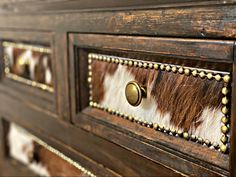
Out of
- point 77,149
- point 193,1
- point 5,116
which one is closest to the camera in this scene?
point 193,1

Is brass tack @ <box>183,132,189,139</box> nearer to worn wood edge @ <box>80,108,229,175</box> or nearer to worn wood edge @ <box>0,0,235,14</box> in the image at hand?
worn wood edge @ <box>80,108,229,175</box>

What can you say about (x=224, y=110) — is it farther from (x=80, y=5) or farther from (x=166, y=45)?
(x=80, y=5)

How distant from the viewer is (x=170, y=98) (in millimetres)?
407

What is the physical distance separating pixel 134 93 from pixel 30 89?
314 millimetres

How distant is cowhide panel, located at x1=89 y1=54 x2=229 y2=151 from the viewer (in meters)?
0.36

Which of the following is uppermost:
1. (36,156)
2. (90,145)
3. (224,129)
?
(224,129)

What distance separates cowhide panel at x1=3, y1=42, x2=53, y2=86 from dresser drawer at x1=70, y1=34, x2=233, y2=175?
0.11 metres

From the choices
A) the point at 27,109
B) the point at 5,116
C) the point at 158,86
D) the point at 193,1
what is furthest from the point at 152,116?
the point at 5,116

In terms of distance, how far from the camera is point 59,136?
0.62 m

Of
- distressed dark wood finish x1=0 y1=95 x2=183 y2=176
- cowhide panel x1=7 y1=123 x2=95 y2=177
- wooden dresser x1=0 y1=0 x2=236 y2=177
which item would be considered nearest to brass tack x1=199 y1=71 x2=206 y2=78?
wooden dresser x1=0 y1=0 x2=236 y2=177

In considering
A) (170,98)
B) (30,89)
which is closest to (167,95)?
(170,98)

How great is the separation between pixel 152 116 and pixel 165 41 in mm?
98

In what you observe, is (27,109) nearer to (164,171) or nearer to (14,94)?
(14,94)

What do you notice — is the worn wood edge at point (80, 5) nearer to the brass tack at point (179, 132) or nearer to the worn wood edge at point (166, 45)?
the worn wood edge at point (166, 45)
